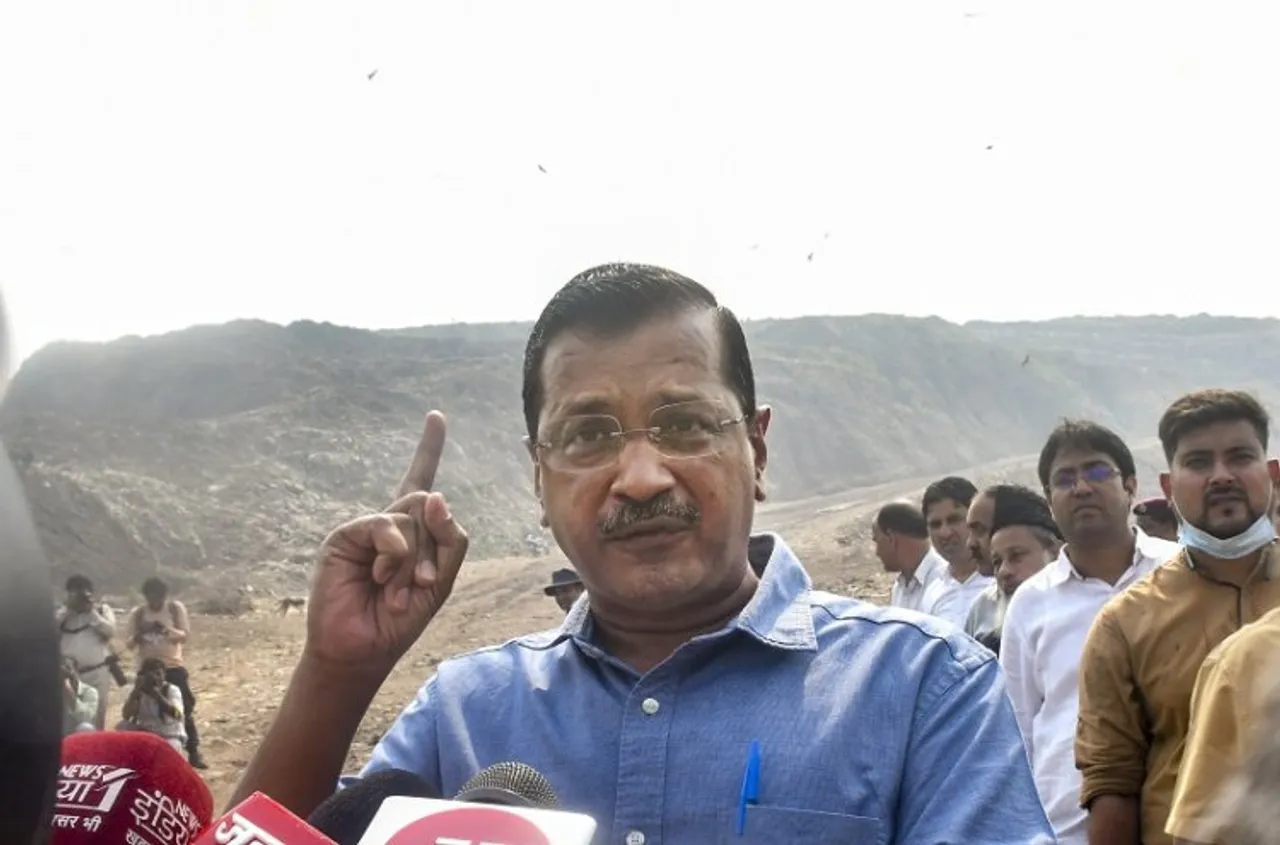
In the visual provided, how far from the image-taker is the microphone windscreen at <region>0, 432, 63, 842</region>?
0.77 meters

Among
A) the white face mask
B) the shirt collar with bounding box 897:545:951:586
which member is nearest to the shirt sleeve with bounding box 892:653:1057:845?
the white face mask

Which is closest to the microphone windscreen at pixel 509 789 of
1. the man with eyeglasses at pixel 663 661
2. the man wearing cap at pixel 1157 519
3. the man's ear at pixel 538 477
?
the man with eyeglasses at pixel 663 661

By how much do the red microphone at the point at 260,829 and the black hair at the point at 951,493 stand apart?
20.4ft

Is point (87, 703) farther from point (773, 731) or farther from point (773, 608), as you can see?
point (773, 731)

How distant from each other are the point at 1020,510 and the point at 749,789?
4486 mm

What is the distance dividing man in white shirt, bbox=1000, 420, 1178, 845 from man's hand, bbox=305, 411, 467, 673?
9.19 feet

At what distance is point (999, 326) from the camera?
271 feet

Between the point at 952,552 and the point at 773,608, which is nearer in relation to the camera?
the point at 773,608

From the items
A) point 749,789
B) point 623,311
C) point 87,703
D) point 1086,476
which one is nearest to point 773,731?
point 749,789

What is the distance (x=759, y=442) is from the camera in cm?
208

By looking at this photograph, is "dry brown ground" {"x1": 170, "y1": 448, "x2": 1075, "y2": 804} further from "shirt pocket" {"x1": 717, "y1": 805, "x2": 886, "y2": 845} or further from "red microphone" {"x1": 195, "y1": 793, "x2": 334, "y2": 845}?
"red microphone" {"x1": 195, "y1": 793, "x2": 334, "y2": 845}

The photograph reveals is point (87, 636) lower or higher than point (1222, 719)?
lower

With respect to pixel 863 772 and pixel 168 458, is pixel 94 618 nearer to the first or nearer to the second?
pixel 863 772

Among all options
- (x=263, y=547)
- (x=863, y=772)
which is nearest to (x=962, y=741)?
(x=863, y=772)
